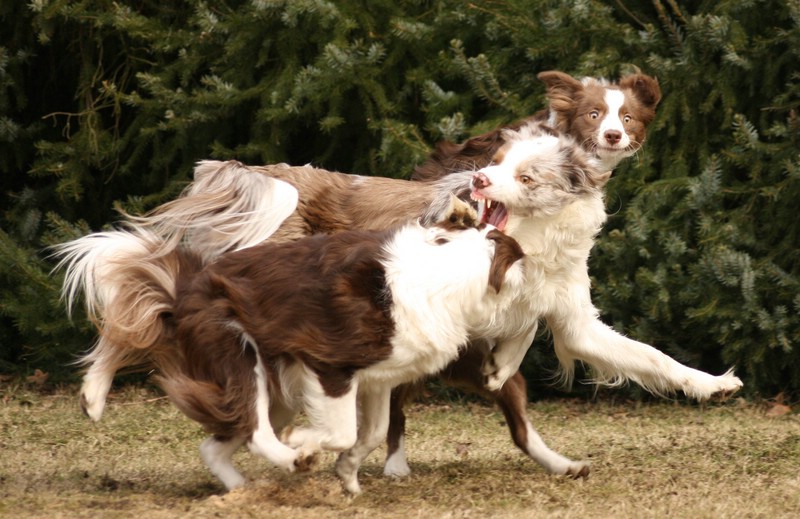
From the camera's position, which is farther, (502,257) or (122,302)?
(122,302)

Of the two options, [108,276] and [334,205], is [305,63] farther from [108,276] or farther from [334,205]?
[108,276]

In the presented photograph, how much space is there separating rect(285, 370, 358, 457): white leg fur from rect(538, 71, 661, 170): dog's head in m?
1.95

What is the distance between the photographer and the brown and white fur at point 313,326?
16.1ft

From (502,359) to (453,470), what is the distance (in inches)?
27.2

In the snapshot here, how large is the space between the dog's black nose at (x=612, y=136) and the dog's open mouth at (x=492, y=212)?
896 millimetres

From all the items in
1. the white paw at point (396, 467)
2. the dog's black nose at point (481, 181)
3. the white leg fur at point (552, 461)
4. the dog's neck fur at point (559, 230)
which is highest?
the dog's black nose at point (481, 181)

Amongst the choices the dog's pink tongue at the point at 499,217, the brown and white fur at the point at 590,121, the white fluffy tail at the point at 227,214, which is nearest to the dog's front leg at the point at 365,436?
the dog's pink tongue at the point at 499,217

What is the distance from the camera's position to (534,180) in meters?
5.33

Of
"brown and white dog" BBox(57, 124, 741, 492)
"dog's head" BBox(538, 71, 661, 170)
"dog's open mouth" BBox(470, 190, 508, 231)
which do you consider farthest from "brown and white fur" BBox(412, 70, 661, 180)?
"dog's open mouth" BBox(470, 190, 508, 231)

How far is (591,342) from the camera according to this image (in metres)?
5.81

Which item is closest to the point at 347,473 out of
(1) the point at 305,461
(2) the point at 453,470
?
(1) the point at 305,461

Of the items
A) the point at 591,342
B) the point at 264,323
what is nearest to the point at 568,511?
the point at 591,342

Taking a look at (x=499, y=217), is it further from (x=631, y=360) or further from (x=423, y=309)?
(x=631, y=360)

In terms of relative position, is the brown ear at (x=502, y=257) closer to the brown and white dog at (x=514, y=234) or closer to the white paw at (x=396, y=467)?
the brown and white dog at (x=514, y=234)
